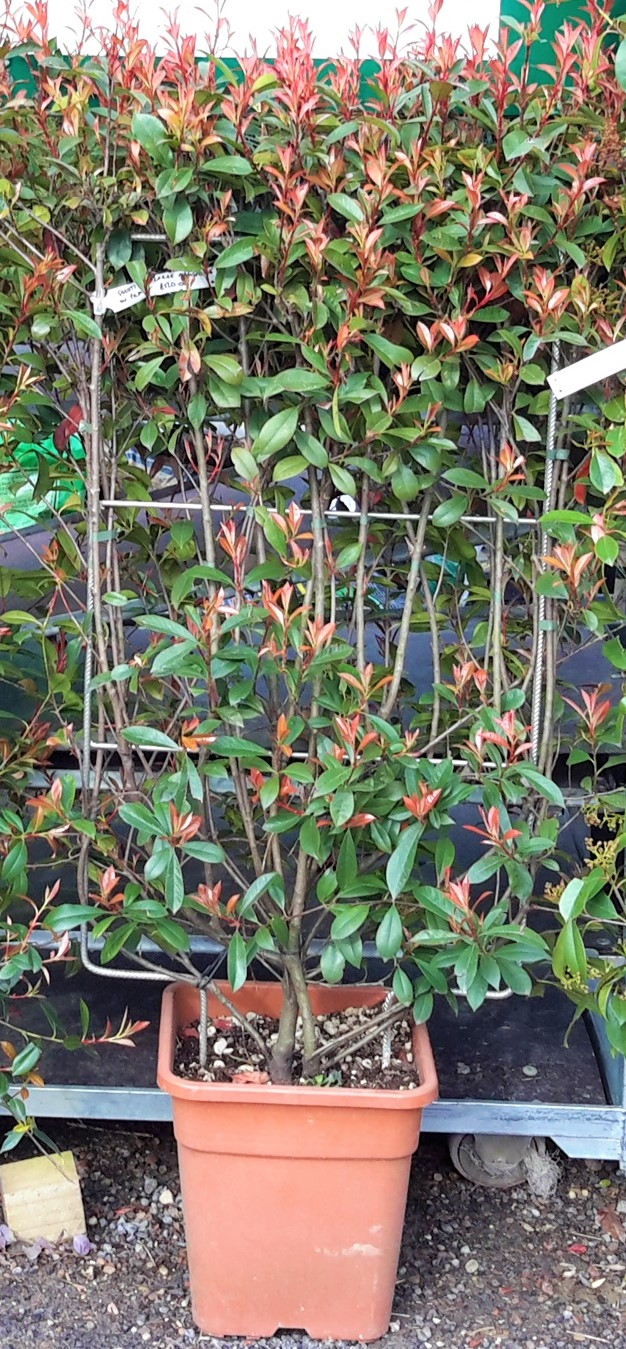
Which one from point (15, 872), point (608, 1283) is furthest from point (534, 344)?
point (608, 1283)

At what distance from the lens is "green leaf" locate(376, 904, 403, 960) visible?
1.80m

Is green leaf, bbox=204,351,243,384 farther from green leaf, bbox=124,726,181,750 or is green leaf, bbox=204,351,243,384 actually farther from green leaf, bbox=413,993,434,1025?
green leaf, bbox=413,993,434,1025

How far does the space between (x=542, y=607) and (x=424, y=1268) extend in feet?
4.03

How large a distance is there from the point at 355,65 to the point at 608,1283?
209 centimetres

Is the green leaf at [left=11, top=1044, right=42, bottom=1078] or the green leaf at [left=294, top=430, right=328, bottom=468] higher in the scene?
the green leaf at [left=294, top=430, right=328, bottom=468]

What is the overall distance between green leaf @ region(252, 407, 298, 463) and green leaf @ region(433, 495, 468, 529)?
0.87ft

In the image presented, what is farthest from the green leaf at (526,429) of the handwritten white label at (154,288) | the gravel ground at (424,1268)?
the gravel ground at (424,1268)

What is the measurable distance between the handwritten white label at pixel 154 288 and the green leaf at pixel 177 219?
0.06 metres

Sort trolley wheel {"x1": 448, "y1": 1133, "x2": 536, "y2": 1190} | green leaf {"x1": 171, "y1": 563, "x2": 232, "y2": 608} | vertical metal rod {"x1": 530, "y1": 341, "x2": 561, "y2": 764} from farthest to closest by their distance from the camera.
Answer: trolley wheel {"x1": 448, "y1": 1133, "x2": 536, "y2": 1190}
vertical metal rod {"x1": 530, "y1": 341, "x2": 561, "y2": 764}
green leaf {"x1": 171, "y1": 563, "x2": 232, "y2": 608}

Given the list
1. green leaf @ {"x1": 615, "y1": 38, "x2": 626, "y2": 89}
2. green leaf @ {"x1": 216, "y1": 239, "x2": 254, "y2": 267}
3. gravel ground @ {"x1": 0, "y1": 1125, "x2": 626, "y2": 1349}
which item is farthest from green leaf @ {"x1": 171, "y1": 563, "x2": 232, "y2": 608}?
gravel ground @ {"x1": 0, "y1": 1125, "x2": 626, "y2": 1349}

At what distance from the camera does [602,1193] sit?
7.83 feet

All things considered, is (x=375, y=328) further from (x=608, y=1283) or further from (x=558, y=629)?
(x=608, y=1283)

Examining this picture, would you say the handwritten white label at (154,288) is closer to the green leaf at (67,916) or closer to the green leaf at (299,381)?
the green leaf at (299,381)

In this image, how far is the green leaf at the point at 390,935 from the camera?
1800 mm
